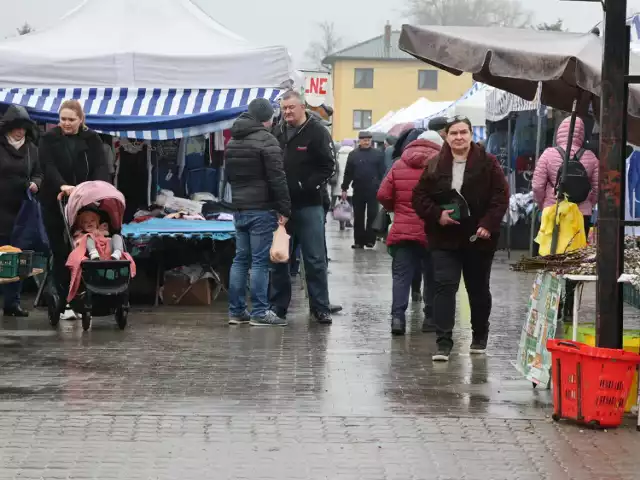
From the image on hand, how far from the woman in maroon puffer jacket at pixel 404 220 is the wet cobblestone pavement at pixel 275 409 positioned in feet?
1.20

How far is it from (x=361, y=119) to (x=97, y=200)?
284 ft

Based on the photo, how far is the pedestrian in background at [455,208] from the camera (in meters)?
9.77

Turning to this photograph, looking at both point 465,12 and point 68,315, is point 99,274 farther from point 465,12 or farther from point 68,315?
point 465,12

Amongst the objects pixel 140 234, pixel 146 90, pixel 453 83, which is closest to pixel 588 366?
pixel 140 234

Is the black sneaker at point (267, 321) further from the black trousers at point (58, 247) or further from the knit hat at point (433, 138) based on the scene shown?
the knit hat at point (433, 138)

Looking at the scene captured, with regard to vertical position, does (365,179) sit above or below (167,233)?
above

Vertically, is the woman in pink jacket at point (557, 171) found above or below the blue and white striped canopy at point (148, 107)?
below

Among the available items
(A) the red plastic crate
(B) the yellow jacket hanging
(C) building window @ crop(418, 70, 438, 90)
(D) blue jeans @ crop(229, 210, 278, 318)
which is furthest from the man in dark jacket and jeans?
(C) building window @ crop(418, 70, 438, 90)

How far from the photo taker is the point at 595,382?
24.4ft

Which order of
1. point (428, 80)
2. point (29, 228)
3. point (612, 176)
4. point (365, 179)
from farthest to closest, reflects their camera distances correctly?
point (428, 80)
point (365, 179)
point (29, 228)
point (612, 176)

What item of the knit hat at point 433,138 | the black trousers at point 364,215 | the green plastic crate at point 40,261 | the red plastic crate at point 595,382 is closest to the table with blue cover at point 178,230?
the green plastic crate at point 40,261

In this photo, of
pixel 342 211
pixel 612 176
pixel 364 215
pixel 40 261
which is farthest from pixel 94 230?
pixel 342 211

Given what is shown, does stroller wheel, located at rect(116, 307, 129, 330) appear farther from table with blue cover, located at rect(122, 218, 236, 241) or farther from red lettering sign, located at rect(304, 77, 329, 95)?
red lettering sign, located at rect(304, 77, 329, 95)

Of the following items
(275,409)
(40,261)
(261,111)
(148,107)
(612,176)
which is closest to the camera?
(612,176)
